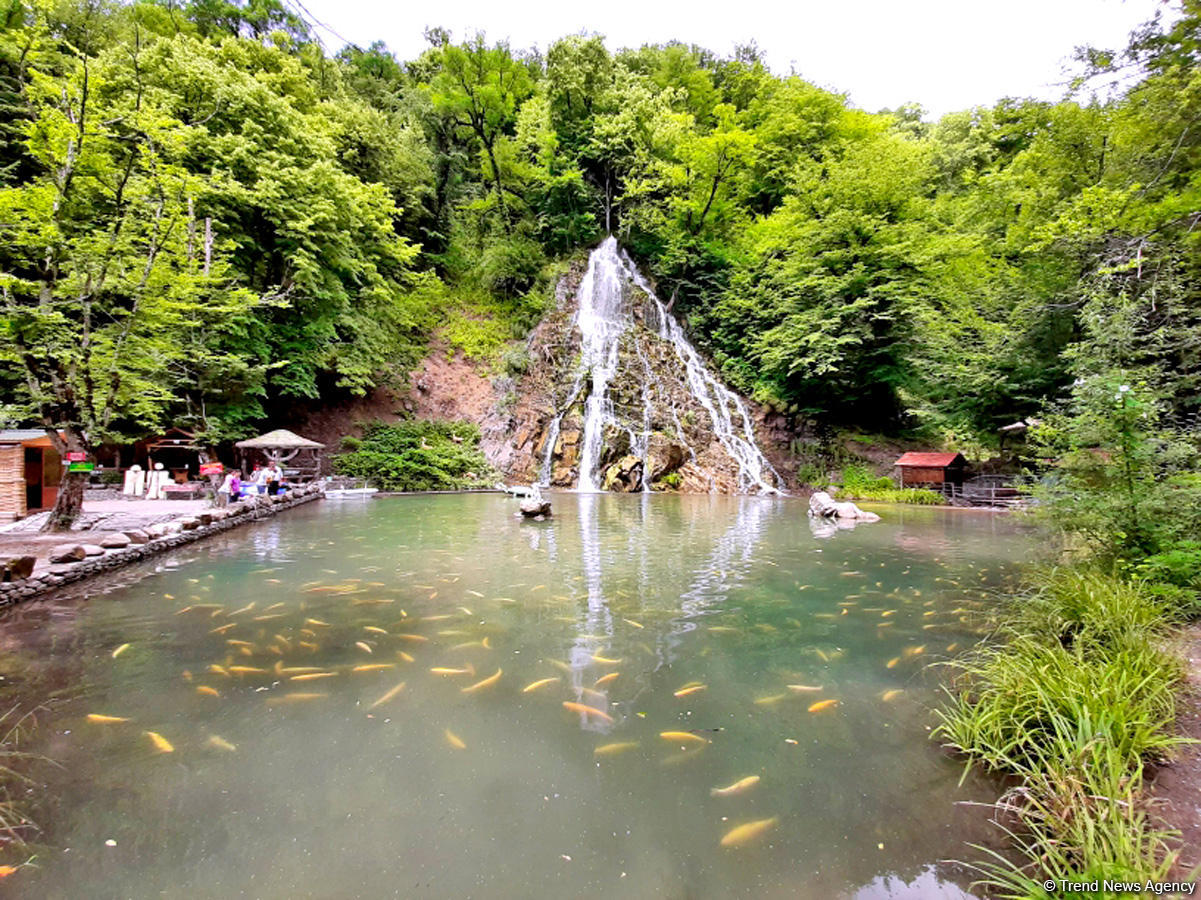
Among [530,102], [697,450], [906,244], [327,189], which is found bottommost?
[697,450]

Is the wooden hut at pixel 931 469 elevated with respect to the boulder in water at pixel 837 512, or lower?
elevated

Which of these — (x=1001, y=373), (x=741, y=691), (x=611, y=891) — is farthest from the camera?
(x=1001, y=373)

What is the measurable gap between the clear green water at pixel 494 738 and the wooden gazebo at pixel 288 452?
32.6ft

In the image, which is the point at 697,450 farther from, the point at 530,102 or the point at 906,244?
the point at 530,102

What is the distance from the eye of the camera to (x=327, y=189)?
697 inches

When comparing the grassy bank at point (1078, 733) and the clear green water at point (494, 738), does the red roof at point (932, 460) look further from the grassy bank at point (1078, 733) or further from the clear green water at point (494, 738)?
the grassy bank at point (1078, 733)

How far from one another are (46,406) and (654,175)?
25.5 metres

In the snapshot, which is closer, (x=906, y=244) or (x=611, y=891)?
(x=611, y=891)

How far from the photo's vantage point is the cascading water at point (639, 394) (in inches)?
791

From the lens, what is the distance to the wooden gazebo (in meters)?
15.2

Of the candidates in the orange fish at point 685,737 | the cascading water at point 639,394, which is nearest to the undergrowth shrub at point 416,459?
the cascading water at point 639,394

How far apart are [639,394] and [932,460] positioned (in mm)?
10655

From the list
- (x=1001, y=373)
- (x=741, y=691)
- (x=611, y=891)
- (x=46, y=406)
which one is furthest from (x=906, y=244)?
(x=46, y=406)

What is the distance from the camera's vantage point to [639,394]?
21609 mm
